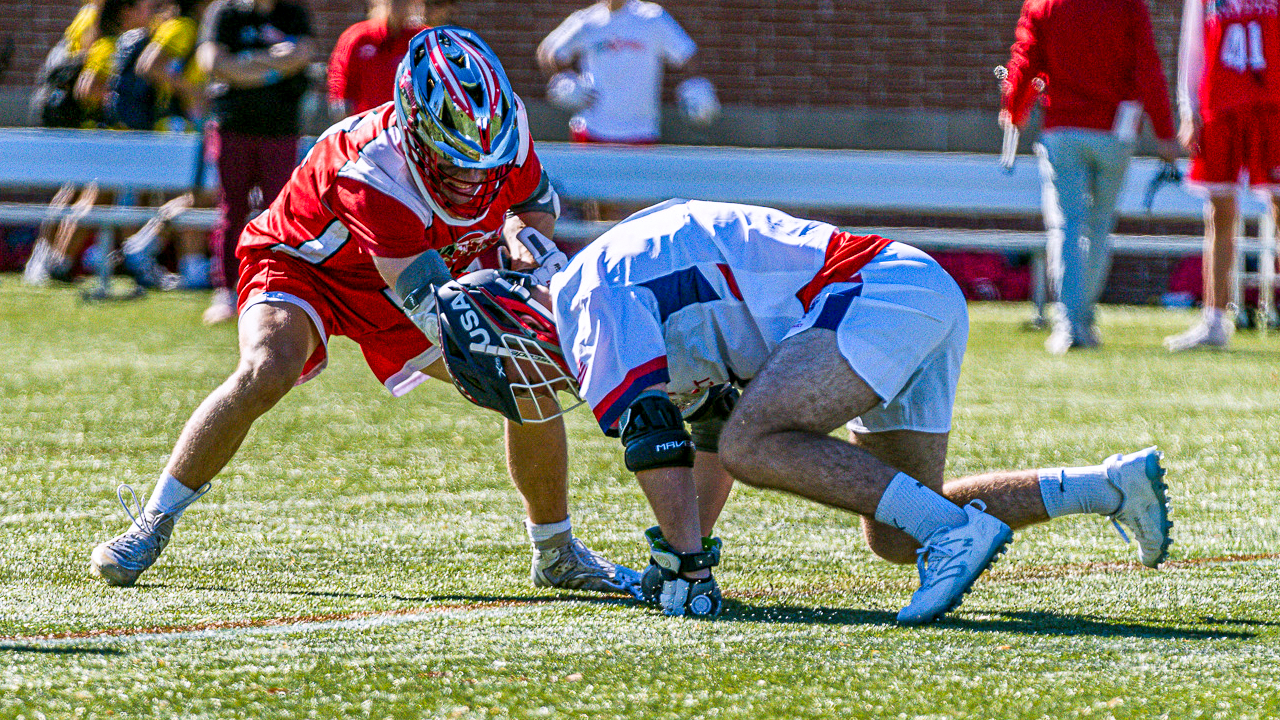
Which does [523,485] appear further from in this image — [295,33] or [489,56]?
[295,33]

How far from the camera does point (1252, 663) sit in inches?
116

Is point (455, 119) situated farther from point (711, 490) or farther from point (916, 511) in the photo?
point (916, 511)

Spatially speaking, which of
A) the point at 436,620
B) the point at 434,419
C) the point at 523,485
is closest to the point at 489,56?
the point at 523,485

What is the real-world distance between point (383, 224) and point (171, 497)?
884 mm

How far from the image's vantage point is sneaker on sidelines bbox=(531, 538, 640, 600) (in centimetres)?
384

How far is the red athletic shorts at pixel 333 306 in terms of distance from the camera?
411 centimetres

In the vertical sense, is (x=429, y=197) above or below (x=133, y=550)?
above

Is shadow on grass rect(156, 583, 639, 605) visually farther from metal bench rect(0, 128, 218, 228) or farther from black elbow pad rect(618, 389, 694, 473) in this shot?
metal bench rect(0, 128, 218, 228)

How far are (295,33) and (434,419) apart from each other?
380 cm

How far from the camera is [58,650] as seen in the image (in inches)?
119

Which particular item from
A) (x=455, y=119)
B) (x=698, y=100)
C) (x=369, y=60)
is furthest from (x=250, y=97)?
(x=455, y=119)

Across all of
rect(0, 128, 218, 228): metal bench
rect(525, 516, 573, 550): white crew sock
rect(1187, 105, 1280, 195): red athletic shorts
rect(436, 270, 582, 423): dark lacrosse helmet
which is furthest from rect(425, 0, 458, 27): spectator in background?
rect(436, 270, 582, 423): dark lacrosse helmet

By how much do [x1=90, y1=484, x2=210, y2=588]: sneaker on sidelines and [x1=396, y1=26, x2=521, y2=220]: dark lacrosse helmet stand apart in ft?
3.45

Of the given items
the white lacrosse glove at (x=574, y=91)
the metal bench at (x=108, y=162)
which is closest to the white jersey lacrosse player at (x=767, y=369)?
the white lacrosse glove at (x=574, y=91)
